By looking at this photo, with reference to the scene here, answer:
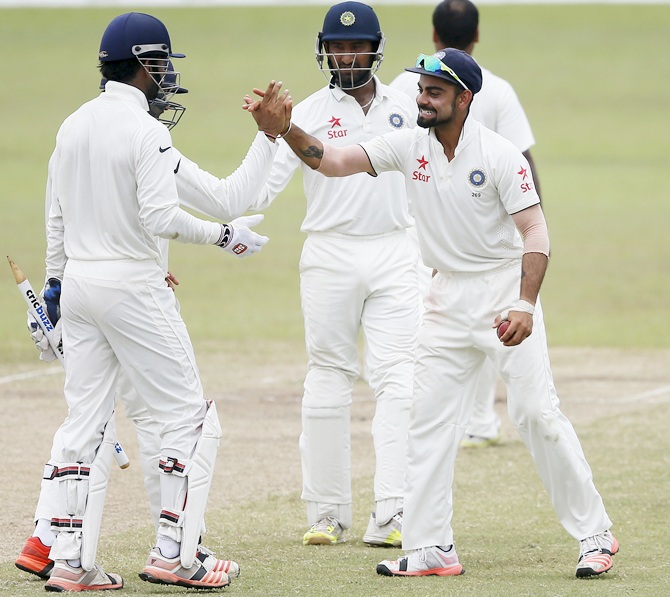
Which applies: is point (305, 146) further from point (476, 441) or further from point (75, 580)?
point (476, 441)

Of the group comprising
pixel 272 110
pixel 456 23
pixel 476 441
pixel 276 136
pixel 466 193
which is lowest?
pixel 476 441

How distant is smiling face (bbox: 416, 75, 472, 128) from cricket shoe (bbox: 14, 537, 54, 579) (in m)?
2.30

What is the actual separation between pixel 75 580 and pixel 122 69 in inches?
77.6

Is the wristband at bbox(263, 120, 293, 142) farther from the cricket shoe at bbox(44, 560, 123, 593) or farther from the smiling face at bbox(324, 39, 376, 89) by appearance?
the cricket shoe at bbox(44, 560, 123, 593)

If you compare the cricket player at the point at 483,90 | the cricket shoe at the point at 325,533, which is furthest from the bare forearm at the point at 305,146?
the cricket player at the point at 483,90

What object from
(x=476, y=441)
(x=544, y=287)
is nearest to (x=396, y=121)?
(x=476, y=441)

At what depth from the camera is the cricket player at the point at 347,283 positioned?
6.73 meters

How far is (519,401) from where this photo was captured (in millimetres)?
5797

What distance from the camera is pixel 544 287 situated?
1812 centimetres

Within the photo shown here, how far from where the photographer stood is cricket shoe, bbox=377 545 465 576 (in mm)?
5848

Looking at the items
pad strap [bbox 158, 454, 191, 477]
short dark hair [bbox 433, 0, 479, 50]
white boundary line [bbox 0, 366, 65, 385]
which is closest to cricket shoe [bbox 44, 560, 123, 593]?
pad strap [bbox 158, 454, 191, 477]

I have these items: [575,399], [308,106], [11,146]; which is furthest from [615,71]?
[308,106]

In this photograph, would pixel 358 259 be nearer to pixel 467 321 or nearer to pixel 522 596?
pixel 467 321

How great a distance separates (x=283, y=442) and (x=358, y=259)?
2.63 m
